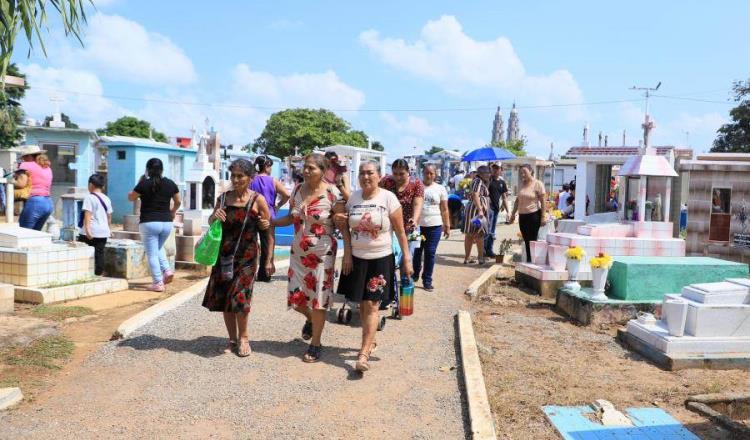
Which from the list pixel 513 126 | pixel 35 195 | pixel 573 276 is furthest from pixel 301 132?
pixel 513 126

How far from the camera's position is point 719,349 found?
20.2 feet

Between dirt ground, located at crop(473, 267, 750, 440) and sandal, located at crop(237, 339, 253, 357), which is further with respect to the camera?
sandal, located at crop(237, 339, 253, 357)

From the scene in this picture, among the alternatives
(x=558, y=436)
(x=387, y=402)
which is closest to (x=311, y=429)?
(x=387, y=402)

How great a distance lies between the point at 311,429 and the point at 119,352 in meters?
2.16

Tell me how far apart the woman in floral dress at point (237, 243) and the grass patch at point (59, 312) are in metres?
2.62

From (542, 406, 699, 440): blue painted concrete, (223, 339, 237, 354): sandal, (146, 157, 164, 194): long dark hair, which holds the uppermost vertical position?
(146, 157, 164, 194): long dark hair

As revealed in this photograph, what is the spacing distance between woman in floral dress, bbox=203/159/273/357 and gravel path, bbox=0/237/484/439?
47 cm

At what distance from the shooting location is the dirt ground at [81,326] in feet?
15.8

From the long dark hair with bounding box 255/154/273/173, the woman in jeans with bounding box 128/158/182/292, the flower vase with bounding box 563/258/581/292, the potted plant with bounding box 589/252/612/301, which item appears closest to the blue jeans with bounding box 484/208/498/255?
the flower vase with bounding box 563/258/581/292

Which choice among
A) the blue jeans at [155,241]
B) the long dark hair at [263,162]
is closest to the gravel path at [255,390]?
the blue jeans at [155,241]

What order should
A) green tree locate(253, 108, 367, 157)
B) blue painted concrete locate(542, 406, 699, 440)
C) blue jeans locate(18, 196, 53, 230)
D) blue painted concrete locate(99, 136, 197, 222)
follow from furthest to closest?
green tree locate(253, 108, 367, 157), blue painted concrete locate(99, 136, 197, 222), blue jeans locate(18, 196, 53, 230), blue painted concrete locate(542, 406, 699, 440)

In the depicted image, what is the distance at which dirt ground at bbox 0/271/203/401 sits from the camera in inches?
189

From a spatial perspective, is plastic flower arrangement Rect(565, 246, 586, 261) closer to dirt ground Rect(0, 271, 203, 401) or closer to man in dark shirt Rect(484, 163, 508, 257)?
man in dark shirt Rect(484, 163, 508, 257)

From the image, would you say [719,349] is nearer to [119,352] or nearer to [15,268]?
[119,352]
